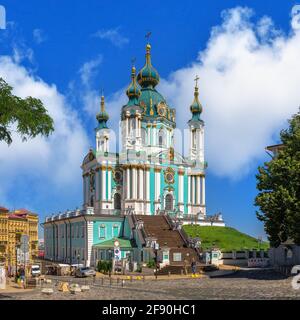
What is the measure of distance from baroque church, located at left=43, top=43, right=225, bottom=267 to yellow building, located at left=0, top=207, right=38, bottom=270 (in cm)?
3772

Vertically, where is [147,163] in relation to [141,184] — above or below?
above

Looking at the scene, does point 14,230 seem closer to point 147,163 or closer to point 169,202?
point 169,202

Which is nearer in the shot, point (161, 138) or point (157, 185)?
point (157, 185)

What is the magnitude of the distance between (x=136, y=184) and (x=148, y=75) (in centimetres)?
1800

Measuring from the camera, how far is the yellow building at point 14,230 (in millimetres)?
115812

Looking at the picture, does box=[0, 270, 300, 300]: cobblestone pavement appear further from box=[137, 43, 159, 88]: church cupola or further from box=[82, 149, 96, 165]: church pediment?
box=[137, 43, 159, 88]: church cupola

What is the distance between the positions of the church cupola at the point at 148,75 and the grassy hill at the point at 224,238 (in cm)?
2375

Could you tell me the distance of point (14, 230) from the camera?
124 m

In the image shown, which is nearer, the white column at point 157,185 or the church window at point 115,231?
the church window at point 115,231

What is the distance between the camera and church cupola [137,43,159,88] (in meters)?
82.6

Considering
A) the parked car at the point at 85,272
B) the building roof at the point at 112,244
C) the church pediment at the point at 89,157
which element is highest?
the church pediment at the point at 89,157

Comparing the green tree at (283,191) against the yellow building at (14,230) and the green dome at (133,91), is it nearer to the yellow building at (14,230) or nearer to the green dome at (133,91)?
the green dome at (133,91)

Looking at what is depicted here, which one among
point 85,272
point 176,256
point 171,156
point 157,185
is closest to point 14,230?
point 157,185

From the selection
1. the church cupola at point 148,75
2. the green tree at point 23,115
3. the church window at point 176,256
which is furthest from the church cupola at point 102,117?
the green tree at point 23,115
